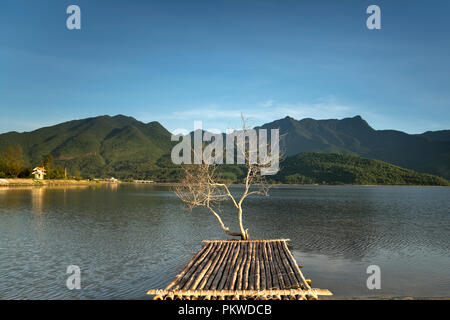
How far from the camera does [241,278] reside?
1242 cm

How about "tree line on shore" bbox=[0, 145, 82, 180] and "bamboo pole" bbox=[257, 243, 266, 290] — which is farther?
"tree line on shore" bbox=[0, 145, 82, 180]

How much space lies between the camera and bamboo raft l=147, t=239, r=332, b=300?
10.6 m

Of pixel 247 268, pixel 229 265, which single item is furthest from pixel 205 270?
pixel 247 268

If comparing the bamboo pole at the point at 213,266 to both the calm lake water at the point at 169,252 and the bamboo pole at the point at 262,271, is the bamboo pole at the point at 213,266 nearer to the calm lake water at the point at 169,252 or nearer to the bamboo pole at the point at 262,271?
the bamboo pole at the point at 262,271

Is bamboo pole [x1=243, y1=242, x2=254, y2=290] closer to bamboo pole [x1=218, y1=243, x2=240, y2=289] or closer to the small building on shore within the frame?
bamboo pole [x1=218, y1=243, x2=240, y2=289]

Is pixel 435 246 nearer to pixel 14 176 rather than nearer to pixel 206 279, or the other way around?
pixel 206 279

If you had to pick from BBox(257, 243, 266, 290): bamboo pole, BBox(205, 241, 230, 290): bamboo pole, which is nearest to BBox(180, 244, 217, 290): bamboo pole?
BBox(205, 241, 230, 290): bamboo pole

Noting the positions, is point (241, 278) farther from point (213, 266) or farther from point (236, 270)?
point (213, 266)

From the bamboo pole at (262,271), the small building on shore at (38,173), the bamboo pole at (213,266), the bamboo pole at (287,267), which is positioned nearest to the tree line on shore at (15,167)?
the small building on shore at (38,173)

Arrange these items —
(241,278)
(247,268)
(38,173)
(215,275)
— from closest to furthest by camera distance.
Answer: (241,278)
(215,275)
(247,268)
(38,173)

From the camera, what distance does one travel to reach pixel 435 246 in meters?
23.8

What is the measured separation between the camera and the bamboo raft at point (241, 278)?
34.9 ft
